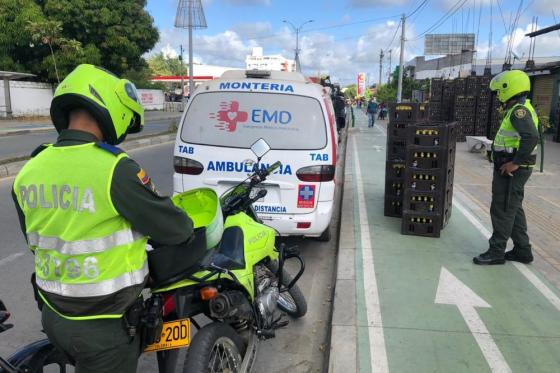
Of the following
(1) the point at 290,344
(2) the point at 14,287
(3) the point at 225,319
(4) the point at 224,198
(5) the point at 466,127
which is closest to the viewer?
(3) the point at 225,319

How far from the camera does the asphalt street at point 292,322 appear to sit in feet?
11.5

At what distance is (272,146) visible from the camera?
5.07 metres

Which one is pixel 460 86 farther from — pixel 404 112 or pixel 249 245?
pixel 249 245

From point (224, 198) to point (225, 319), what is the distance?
0.92m

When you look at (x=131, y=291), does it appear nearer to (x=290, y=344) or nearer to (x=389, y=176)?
(x=290, y=344)

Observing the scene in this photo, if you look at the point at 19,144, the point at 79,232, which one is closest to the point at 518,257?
the point at 79,232

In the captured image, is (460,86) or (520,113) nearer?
(520,113)

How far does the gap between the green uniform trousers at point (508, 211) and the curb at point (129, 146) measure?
31.4 ft

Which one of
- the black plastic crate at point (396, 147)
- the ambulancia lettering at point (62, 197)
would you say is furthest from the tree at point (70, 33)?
the ambulancia lettering at point (62, 197)

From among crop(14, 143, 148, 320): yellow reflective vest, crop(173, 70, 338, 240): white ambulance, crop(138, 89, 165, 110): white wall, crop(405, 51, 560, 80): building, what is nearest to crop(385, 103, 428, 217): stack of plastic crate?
crop(173, 70, 338, 240): white ambulance

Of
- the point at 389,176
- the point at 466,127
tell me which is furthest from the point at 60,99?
the point at 466,127

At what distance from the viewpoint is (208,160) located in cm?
508

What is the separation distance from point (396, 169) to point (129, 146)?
1097 centimetres

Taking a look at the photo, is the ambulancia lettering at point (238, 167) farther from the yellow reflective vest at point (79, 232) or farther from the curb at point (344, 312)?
the yellow reflective vest at point (79, 232)
